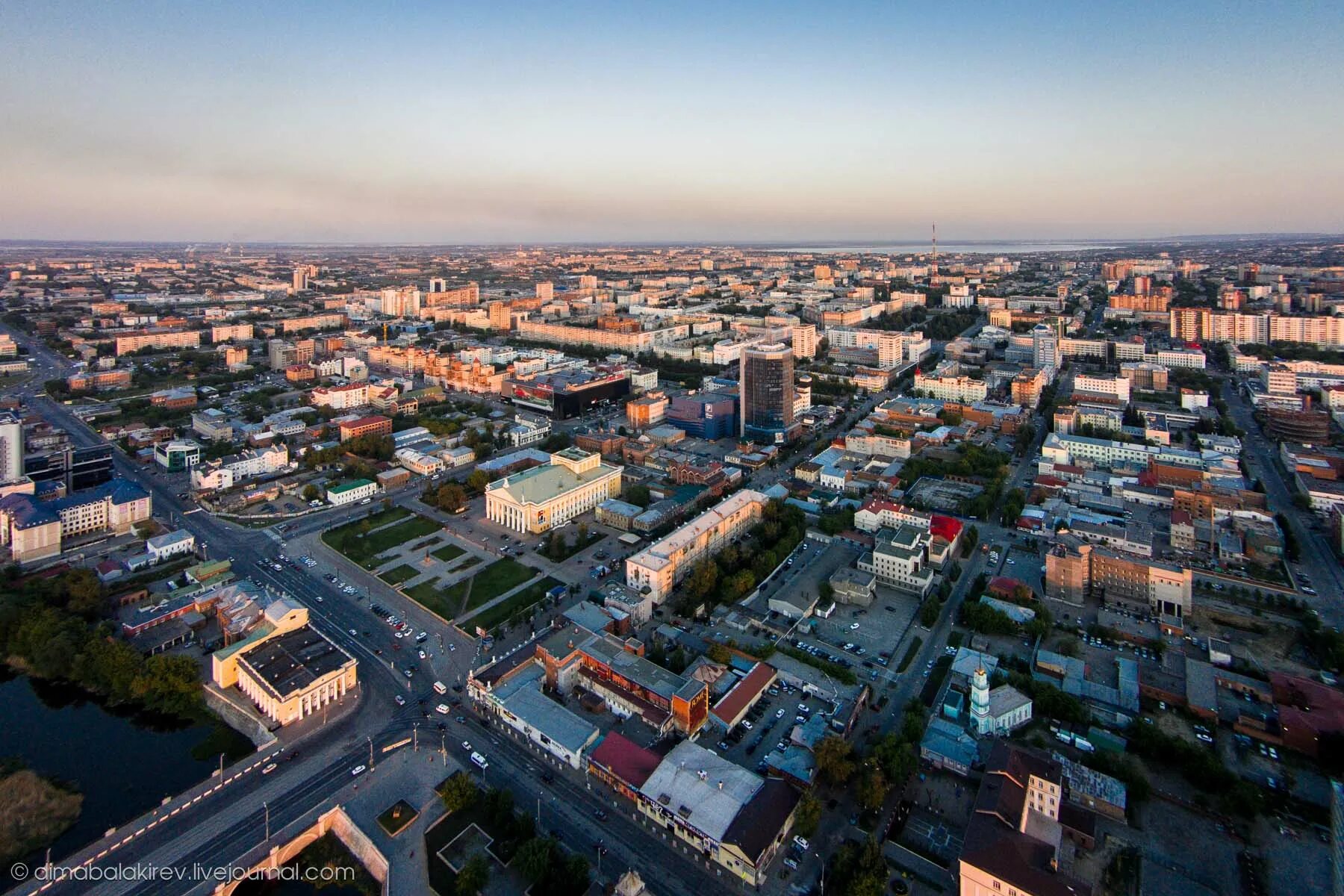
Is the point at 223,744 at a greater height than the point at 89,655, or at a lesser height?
lesser

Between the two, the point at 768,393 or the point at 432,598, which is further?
the point at 768,393

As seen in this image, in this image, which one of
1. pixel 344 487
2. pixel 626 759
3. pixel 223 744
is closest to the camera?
pixel 626 759

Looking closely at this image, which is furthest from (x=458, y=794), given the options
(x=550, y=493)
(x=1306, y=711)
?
(x=1306, y=711)

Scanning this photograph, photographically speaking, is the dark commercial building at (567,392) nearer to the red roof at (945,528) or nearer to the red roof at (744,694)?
the red roof at (945,528)

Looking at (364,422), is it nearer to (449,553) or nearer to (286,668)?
(449,553)

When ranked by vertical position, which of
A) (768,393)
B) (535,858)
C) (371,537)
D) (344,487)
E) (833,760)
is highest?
(768,393)
